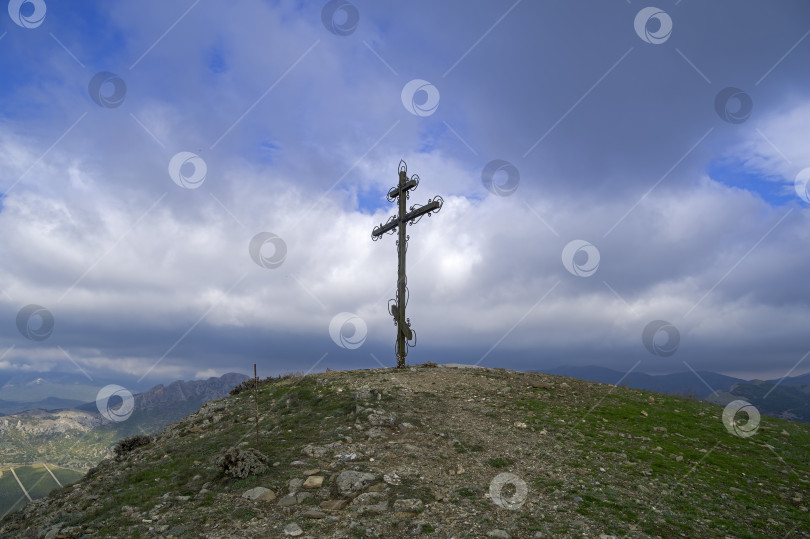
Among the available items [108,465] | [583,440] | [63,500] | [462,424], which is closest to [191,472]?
[63,500]

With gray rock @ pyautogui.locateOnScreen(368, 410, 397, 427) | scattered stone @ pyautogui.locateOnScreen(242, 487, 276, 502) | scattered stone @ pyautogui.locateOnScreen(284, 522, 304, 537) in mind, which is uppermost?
gray rock @ pyautogui.locateOnScreen(368, 410, 397, 427)

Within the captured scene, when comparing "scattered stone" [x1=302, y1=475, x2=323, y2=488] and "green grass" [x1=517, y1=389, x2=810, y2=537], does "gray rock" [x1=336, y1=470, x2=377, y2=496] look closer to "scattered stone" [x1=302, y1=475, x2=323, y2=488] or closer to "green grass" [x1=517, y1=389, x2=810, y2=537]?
"scattered stone" [x1=302, y1=475, x2=323, y2=488]

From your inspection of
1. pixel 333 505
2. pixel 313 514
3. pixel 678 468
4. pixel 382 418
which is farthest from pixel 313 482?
pixel 678 468

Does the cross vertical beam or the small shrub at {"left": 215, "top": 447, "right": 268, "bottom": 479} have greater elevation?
the cross vertical beam

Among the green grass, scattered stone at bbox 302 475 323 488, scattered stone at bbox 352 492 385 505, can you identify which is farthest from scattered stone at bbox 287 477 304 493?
the green grass

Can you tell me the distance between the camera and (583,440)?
40.1ft

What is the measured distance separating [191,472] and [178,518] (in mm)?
2656

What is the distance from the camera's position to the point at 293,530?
7.73 meters

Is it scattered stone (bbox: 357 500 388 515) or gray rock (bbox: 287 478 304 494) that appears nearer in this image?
scattered stone (bbox: 357 500 388 515)

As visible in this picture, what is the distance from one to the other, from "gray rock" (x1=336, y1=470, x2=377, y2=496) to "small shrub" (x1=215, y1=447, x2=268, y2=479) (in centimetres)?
224

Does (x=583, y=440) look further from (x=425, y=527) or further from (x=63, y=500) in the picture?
(x=63, y=500)

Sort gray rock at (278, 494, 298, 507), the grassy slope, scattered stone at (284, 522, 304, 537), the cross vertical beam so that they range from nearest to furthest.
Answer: scattered stone at (284, 522, 304, 537)
gray rock at (278, 494, 298, 507)
the cross vertical beam
the grassy slope

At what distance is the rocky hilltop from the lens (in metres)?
8.02

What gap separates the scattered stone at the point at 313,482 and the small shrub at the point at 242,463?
1425mm
